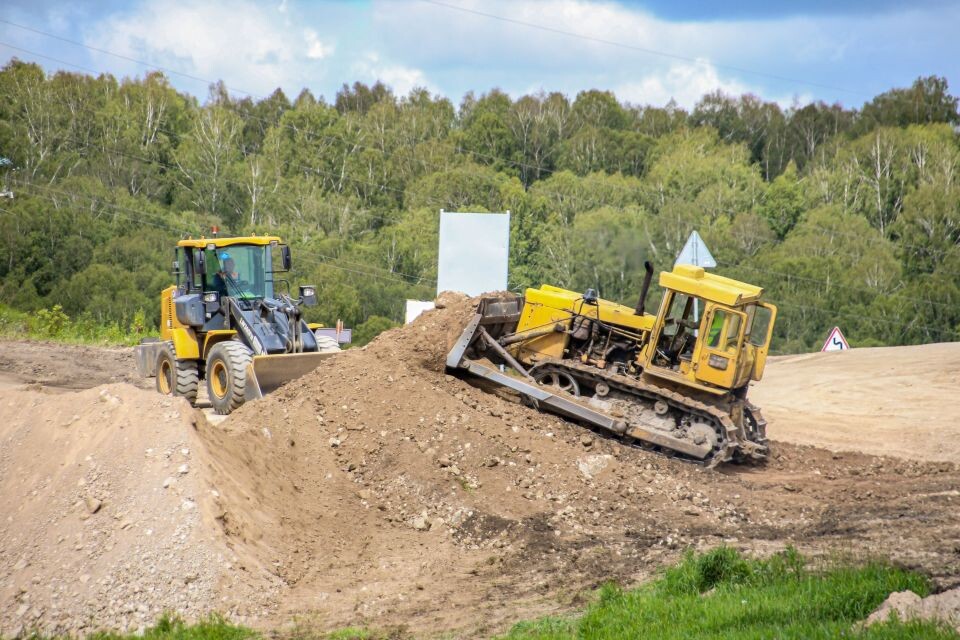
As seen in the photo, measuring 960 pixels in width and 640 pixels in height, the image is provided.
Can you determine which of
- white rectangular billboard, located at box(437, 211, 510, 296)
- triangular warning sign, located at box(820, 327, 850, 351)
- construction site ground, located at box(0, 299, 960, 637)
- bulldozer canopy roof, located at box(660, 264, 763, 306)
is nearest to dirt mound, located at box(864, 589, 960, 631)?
construction site ground, located at box(0, 299, 960, 637)

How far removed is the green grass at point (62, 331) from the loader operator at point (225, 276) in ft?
46.2

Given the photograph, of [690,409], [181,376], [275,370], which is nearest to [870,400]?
[690,409]

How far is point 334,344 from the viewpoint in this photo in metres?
17.1

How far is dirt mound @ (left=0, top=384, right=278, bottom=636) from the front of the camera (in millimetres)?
8023

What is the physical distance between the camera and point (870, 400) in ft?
65.6

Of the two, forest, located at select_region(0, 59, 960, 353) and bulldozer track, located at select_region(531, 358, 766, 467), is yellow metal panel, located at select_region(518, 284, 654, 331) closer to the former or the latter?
bulldozer track, located at select_region(531, 358, 766, 467)

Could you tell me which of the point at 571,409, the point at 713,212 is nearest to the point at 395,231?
the point at 713,212

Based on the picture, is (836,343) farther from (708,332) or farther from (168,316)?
(168,316)

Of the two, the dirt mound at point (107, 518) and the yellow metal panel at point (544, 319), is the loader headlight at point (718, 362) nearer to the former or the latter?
the yellow metal panel at point (544, 319)

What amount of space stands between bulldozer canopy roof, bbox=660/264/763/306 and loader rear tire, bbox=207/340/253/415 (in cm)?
645

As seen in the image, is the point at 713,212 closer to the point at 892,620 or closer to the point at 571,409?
the point at 571,409

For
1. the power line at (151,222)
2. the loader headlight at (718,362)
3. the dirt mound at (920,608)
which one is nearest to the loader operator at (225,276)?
the loader headlight at (718,362)

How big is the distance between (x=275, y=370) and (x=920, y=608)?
1067 cm

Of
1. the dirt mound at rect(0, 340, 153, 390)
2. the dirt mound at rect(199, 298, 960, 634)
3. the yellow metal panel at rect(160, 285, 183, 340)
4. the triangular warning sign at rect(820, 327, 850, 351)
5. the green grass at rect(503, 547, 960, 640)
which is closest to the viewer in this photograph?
the green grass at rect(503, 547, 960, 640)
